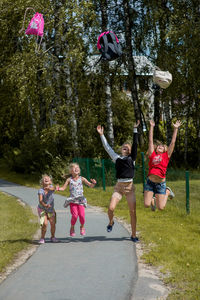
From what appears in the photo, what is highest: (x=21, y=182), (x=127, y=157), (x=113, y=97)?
(x=113, y=97)

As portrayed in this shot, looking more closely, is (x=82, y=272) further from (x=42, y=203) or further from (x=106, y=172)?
(x=106, y=172)

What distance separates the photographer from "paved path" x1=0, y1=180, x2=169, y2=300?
559cm

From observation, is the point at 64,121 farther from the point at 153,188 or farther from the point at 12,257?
the point at 12,257

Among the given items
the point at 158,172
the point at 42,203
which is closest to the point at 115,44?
the point at 158,172

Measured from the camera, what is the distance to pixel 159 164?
29.8 ft

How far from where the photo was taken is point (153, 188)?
9.27 m

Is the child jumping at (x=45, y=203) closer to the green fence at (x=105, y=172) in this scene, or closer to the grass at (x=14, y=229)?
the grass at (x=14, y=229)

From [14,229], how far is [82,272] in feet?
15.0

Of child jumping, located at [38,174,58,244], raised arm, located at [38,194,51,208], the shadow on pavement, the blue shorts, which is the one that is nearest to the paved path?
the shadow on pavement

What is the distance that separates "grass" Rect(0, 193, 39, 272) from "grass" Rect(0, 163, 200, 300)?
0.21 m

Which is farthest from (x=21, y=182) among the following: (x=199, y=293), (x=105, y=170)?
(x=199, y=293)

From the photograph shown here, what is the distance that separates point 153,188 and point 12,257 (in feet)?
9.91

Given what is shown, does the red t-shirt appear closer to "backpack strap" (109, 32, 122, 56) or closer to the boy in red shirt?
the boy in red shirt

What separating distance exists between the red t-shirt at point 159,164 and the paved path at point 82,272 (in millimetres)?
1344
